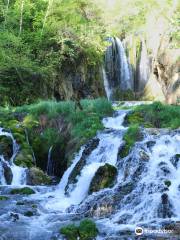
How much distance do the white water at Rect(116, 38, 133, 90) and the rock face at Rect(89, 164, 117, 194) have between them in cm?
1568

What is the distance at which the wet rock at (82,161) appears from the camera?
11336 mm

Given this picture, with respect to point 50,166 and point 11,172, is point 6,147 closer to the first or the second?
point 11,172

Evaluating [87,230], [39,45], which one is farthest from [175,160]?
[39,45]

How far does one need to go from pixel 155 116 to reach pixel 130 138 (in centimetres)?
270

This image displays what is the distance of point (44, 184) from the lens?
39.3 ft

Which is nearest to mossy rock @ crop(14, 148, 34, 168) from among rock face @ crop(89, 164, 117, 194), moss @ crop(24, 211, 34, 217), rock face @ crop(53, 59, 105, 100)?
rock face @ crop(89, 164, 117, 194)

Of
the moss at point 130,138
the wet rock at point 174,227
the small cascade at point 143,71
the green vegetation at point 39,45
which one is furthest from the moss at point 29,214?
the small cascade at point 143,71

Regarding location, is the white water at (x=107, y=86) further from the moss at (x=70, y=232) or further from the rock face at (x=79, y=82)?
the moss at (x=70, y=232)

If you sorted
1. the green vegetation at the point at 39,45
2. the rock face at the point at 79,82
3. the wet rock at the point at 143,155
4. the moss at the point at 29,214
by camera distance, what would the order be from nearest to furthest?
the moss at the point at 29,214
the wet rock at the point at 143,155
the green vegetation at the point at 39,45
the rock face at the point at 79,82

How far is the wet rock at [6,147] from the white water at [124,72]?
13387mm

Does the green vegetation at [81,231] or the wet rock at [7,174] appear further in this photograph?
the wet rock at [7,174]

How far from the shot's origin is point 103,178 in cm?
1049

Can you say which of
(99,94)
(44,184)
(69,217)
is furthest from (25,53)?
(69,217)

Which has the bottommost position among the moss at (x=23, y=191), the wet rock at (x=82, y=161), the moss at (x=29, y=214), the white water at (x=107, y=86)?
the moss at (x=29, y=214)
